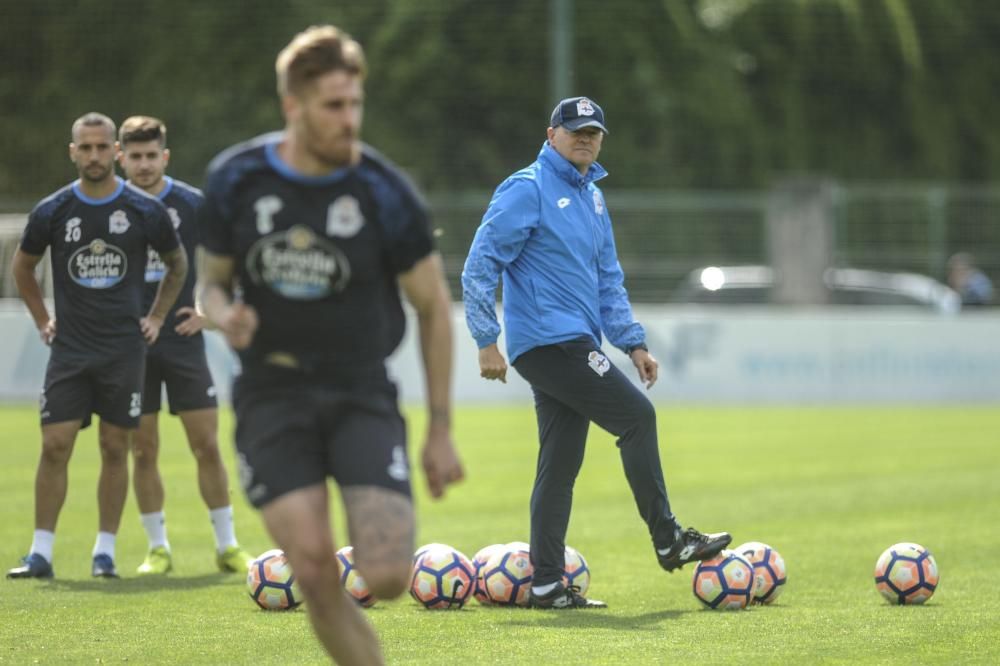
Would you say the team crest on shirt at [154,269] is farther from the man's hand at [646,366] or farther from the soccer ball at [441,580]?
the man's hand at [646,366]

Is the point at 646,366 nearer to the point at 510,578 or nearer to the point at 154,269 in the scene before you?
the point at 510,578

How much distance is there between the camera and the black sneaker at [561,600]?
848cm

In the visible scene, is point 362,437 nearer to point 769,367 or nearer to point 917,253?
point 769,367

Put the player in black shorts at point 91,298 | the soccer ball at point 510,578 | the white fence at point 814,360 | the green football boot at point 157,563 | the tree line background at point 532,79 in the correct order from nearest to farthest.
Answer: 1. the soccer ball at point 510,578
2. the player in black shorts at point 91,298
3. the green football boot at point 157,563
4. the white fence at point 814,360
5. the tree line background at point 532,79

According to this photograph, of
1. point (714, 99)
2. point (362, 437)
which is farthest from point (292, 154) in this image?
point (714, 99)

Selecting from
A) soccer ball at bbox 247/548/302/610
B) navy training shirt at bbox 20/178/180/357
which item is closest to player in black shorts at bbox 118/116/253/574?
navy training shirt at bbox 20/178/180/357

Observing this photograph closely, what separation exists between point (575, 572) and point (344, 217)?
355 centimetres

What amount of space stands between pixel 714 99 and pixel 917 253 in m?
8.95

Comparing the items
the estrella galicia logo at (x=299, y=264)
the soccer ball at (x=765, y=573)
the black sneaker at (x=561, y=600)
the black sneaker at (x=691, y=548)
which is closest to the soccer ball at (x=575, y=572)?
the black sneaker at (x=561, y=600)

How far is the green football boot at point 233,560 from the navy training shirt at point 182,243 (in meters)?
1.32

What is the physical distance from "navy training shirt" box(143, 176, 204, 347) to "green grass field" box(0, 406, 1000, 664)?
144 cm

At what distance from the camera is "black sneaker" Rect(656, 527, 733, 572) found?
8.36 meters

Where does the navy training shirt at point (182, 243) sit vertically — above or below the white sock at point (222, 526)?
above

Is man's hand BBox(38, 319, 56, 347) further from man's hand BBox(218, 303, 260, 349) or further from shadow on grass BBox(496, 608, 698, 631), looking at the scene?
man's hand BBox(218, 303, 260, 349)
